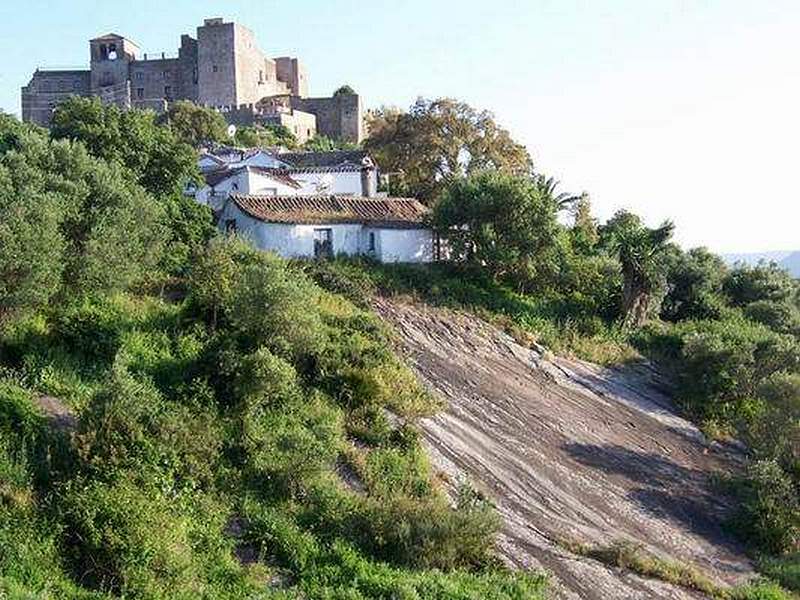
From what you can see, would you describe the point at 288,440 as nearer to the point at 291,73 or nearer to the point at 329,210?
the point at 329,210

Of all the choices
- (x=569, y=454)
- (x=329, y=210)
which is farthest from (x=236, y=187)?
(x=569, y=454)

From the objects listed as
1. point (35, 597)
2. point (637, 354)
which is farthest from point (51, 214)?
point (637, 354)

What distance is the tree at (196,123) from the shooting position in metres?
57.7

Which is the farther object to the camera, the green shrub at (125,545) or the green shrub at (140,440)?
the green shrub at (140,440)

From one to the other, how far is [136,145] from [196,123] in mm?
32056

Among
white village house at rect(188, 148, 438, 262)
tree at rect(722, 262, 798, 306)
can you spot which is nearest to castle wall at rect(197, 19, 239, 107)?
white village house at rect(188, 148, 438, 262)

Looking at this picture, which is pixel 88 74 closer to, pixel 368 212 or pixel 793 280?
pixel 368 212

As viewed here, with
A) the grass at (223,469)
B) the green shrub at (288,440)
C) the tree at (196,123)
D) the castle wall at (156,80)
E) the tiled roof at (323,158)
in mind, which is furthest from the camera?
the castle wall at (156,80)

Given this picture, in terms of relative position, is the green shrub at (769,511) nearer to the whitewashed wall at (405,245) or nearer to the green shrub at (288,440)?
the green shrub at (288,440)

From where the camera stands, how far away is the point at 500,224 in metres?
28.6

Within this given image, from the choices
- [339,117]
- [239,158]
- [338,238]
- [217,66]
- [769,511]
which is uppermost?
[217,66]

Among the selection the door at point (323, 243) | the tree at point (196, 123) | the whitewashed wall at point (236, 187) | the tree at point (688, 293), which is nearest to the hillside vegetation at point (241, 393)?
the door at point (323, 243)

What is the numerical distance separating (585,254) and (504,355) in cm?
1245

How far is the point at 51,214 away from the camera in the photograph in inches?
664
